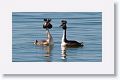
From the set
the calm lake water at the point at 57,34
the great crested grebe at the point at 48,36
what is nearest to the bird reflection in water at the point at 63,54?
the calm lake water at the point at 57,34

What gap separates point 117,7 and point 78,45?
Answer: 429mm

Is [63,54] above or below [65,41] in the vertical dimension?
below

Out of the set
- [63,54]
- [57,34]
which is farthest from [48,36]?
[63,54]

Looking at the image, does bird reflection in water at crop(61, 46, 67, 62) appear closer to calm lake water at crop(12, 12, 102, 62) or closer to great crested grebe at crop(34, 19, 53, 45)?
calm lake water at crop(12, 12, 102, 62)

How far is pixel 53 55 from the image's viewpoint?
10.2ft

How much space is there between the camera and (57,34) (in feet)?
10.2

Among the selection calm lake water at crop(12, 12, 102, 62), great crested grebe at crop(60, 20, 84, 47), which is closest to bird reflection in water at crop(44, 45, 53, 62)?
calm lake water at crop(12, 12, 102, 62)

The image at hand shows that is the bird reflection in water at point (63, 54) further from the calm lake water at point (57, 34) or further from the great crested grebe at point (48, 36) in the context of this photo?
the great crested grebe at point (48, 36)

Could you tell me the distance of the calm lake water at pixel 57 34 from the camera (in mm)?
3076

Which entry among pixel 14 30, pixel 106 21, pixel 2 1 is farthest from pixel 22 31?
pixel 106 21

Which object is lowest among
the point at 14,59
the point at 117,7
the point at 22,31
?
the point at 14,59

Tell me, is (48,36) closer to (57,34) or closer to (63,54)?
(57,34)

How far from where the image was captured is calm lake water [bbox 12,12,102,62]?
3.08m

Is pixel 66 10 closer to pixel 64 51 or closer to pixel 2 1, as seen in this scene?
pixel 64 51
